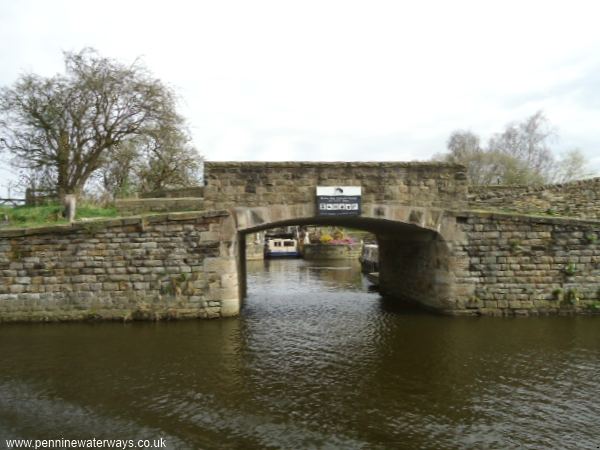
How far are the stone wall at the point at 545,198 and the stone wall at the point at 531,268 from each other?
133 centimetres

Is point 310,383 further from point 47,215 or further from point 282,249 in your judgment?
point 282,249

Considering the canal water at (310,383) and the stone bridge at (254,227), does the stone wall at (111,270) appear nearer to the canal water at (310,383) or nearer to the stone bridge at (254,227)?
the stone bridge at (254,227)

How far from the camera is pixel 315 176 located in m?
12.1

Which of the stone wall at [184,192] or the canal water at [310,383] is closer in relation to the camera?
the canal water at [310,383]

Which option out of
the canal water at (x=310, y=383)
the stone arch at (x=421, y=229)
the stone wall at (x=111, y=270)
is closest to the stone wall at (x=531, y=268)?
the stone arch at (x=421, y=229)

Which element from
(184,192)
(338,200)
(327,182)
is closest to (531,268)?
(338,200)

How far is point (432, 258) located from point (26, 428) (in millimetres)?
10335

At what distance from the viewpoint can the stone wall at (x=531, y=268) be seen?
12.0m

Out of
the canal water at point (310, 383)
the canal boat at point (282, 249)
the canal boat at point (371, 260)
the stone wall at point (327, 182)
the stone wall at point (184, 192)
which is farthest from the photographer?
the canal boat at point (282, 249)

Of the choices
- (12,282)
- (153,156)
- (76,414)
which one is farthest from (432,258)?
(153,156)

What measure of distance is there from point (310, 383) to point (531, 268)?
25.1 ft

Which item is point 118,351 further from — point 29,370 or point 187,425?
point 187,425

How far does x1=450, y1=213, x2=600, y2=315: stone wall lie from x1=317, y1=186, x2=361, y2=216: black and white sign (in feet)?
10.2

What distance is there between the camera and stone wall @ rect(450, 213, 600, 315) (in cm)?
1198
